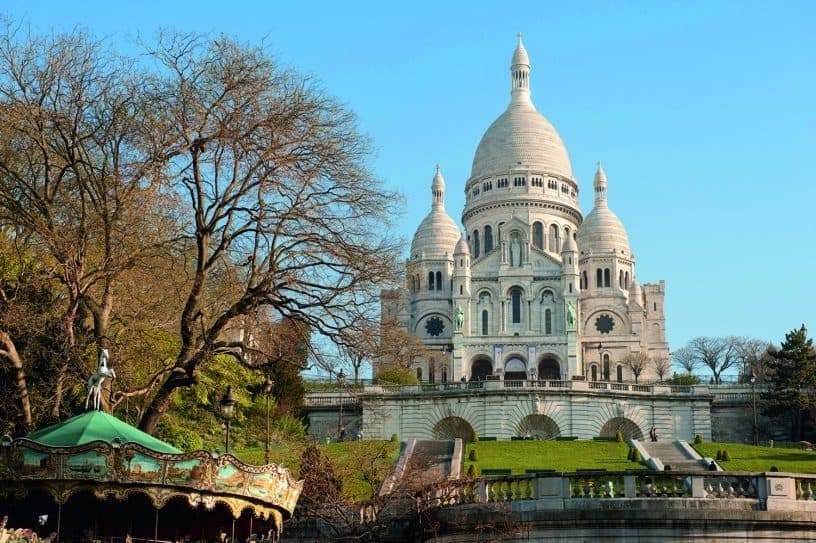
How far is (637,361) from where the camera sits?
344 feet

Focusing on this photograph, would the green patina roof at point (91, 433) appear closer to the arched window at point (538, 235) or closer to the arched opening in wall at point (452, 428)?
the arched opening in wall at point (452, 428)

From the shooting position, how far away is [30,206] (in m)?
28.8

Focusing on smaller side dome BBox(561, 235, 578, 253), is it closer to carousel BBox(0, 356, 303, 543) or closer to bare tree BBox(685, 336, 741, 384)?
bare tree BBox(685, 336, 741, 384)

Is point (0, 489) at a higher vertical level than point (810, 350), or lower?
lower

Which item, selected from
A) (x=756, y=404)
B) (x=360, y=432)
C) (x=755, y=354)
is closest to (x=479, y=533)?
(x=360, y=432)

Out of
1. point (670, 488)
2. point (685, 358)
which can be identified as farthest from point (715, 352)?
point (670, 488)

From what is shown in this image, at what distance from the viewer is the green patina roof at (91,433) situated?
73.2 feet

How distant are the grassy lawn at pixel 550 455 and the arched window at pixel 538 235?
5555 cm

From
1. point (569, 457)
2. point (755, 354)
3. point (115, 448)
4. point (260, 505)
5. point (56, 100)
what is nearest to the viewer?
point (115, 448)

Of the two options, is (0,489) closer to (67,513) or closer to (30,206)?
(67,513)

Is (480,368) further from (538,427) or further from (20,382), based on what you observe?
(20,382)

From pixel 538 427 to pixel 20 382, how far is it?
149 feet

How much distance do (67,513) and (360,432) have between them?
153ft

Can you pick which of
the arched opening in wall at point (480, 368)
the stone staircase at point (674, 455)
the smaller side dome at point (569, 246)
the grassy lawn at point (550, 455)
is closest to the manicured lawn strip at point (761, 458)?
the stone staircase at point (674, 455)
